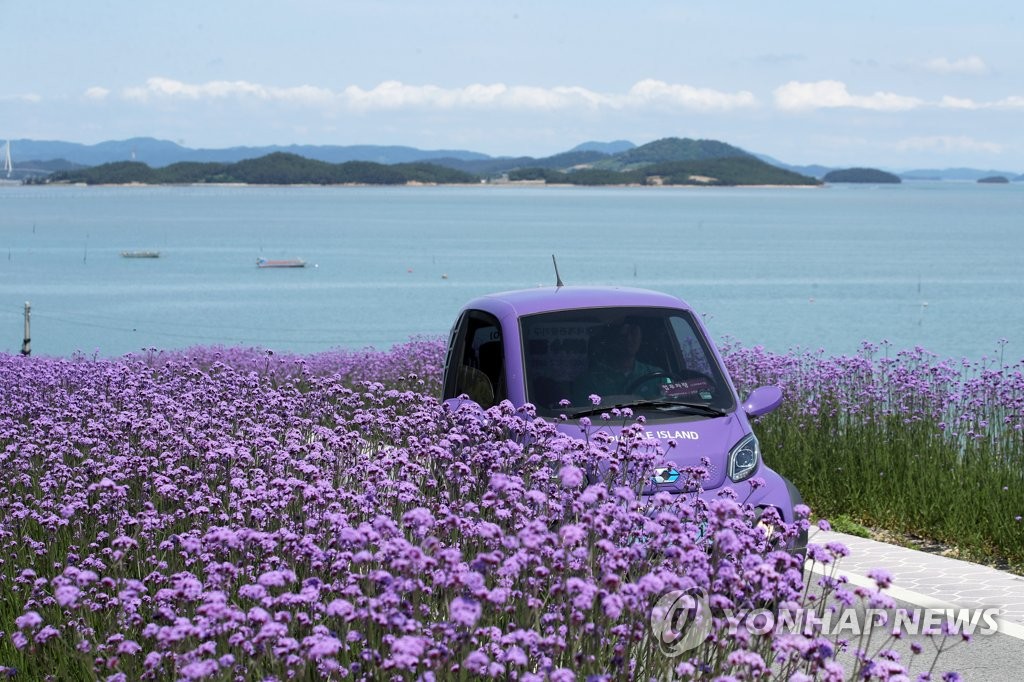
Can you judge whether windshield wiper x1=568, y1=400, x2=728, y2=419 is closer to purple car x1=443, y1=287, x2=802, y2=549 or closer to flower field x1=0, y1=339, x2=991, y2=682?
purple car x1=443, y1=287, x2=802, y2=549

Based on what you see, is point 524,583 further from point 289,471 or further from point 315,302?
point 315,302

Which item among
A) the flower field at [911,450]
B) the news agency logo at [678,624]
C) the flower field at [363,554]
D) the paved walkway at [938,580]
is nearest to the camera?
the flower field at [363,554]

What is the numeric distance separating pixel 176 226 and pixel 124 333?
4226 inches

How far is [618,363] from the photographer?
9031 millimetres

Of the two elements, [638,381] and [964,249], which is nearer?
[638,381]

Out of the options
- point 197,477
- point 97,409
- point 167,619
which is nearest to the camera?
point 167,619

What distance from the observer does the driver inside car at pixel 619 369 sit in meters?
8.73

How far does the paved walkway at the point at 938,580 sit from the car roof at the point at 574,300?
214cm

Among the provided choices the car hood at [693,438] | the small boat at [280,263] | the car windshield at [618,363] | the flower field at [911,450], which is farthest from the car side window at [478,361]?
the small boat at [280,263]

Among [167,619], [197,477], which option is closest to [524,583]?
[167,619]

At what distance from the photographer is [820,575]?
8.98 meters

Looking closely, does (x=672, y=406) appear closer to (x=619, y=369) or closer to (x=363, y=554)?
(x=619, y=369)

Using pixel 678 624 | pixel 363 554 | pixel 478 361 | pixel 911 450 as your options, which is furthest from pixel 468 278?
pixel 363 554
